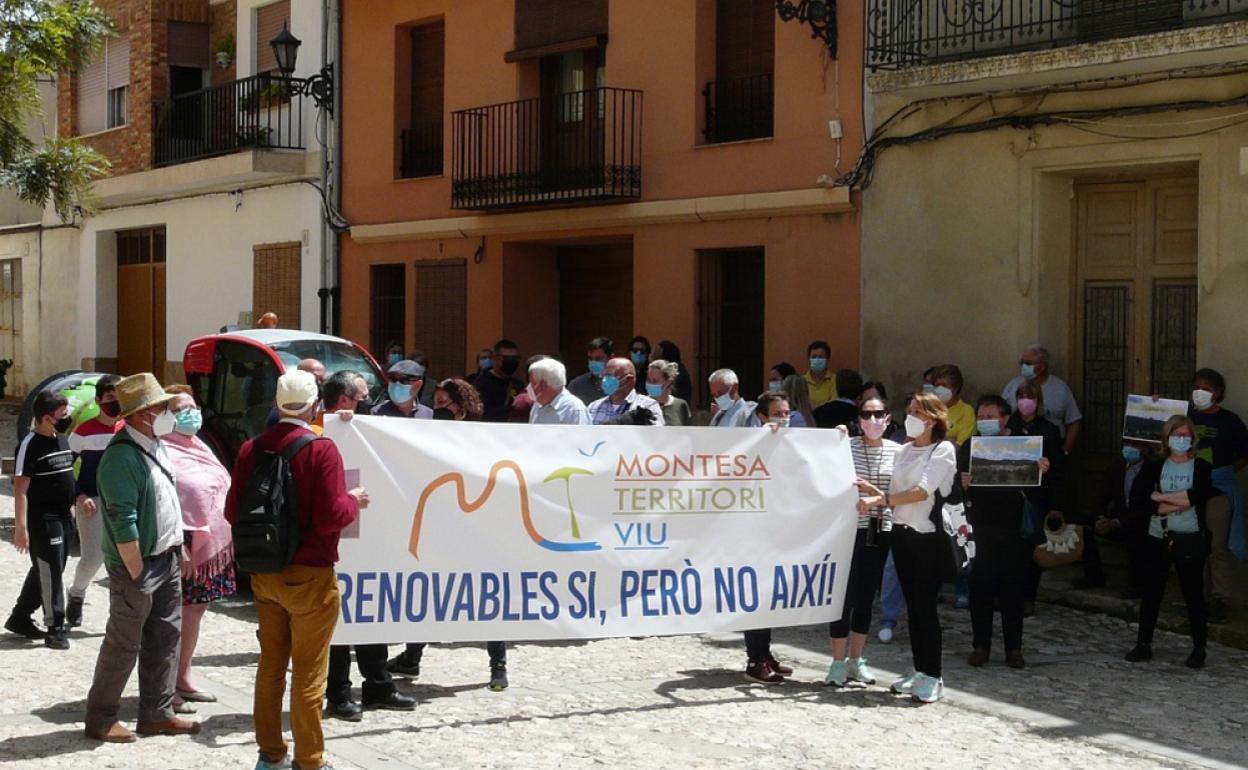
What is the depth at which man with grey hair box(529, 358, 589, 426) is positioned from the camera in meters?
9.77

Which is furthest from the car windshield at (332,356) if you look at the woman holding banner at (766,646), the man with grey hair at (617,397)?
the woman holding banner at (766,646)

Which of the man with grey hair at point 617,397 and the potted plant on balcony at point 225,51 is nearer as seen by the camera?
the man with grey hair at point 617,397

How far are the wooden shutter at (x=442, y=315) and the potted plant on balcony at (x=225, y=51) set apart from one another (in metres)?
6.68

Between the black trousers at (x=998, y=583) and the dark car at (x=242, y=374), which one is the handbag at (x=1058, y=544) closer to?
the black trousers at (x=998, y=583)

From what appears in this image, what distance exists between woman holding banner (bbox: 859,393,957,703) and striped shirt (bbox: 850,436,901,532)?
0.24m

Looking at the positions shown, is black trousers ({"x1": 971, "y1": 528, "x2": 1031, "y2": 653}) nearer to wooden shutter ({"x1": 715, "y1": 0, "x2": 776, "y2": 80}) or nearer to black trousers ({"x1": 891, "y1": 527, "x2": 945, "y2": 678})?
black trousers ({"x1": 891, "y1": 527, "x2": 945, "y2": 678})

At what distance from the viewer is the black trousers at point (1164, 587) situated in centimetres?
973

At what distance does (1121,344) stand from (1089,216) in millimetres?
1175

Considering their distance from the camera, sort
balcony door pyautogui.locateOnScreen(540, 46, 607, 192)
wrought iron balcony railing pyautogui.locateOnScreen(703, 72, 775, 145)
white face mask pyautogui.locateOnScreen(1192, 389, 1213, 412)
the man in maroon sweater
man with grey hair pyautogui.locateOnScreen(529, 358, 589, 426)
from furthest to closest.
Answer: balcony door pyautogui.locateOnScreen(540, 46, 607, 192) < wrought iron balcony railing pyautogui.locateOnScreen(703, 72, 775, 145) < white face mask pyautogui.locateOnScreen(1192, 389, 1213, 412) < man with grey hair pyautogui.locateOnScreen(529, 358, 589, 426) < the man in maroon sweater

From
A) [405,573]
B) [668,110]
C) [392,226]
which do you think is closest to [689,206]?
[668,110]

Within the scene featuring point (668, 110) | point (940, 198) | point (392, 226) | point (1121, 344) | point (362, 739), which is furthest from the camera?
point (392, 226)

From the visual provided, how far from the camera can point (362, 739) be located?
→ 7.51m

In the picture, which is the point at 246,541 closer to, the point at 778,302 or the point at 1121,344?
the point at 1121,344

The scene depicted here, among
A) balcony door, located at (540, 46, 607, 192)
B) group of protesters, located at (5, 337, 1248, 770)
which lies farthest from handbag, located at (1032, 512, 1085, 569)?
balcony door, located at (540, 46, 607, 192)
